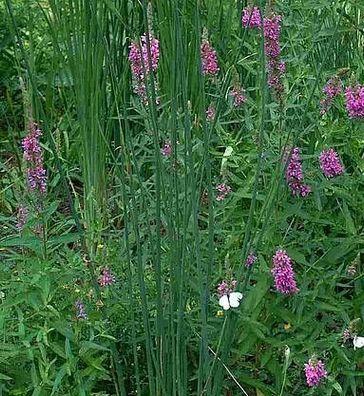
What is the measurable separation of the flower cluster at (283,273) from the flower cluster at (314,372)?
0.45 ft

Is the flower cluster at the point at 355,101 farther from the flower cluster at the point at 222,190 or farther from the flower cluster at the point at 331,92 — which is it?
the flower cluster at the point at 222,190

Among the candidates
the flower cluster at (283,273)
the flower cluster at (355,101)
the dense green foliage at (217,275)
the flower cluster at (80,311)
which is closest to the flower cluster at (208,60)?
the dense green foliage at (217,275)

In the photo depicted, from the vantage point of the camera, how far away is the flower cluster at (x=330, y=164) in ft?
6.31

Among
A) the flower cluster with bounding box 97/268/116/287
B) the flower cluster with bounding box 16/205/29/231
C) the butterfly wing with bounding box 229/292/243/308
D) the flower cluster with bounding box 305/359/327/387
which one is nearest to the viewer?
the butterfly wing with bounding box 229/292/243/308

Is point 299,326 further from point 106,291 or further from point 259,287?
point 106,291

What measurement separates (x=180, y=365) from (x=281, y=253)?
0.28 meters

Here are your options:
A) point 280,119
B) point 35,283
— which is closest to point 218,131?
point 280,119

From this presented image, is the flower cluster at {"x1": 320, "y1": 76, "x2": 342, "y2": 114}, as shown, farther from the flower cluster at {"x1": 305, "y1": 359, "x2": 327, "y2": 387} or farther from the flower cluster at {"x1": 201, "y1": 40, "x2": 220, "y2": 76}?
the flower cluster at {"x1": 305, "y1": 359, "x2": 327, "y2": 387}

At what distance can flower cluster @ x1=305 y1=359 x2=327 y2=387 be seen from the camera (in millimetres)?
1789

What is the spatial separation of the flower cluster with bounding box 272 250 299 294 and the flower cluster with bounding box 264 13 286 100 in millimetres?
297

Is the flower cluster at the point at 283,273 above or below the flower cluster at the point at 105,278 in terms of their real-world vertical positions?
above

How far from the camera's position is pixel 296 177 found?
1883 mm

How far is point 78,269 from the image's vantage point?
76.4 inches

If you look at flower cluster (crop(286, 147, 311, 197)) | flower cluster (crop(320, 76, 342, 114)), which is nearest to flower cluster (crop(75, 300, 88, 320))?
flower cluster (crop(286, 147, 311, 197))
